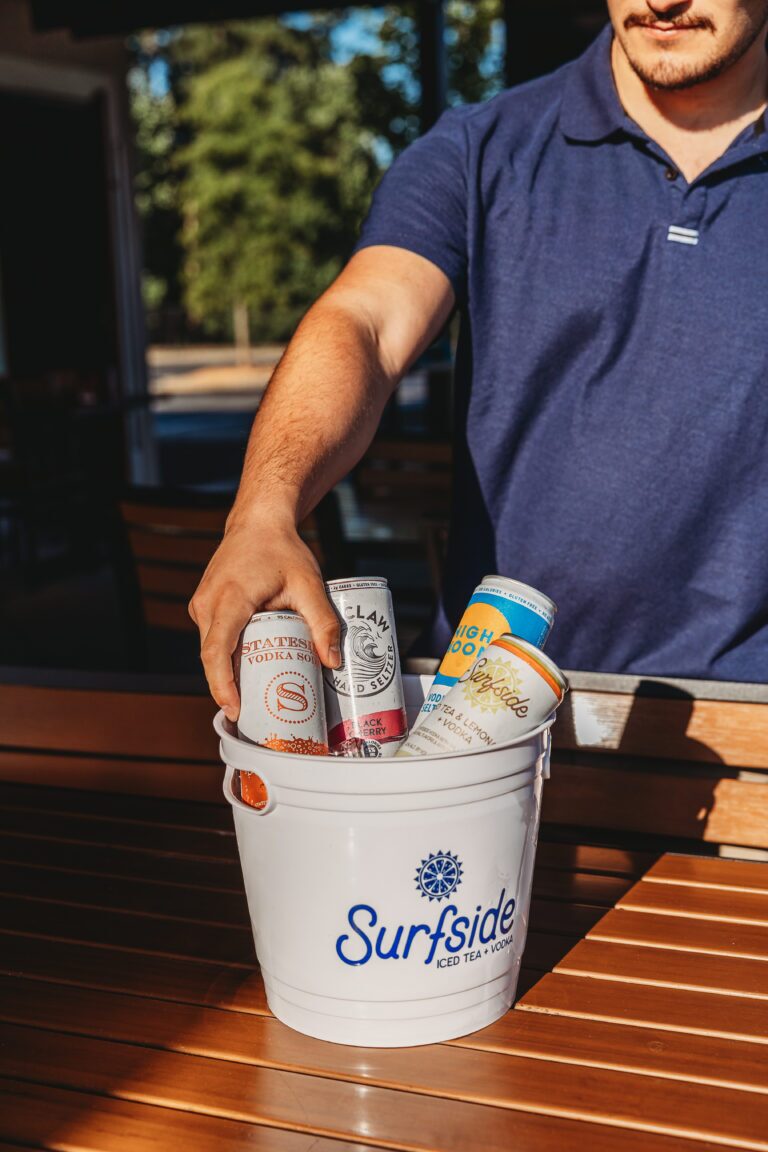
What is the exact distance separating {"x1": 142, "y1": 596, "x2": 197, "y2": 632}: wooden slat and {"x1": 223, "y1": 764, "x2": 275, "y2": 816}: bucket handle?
6.72 feet

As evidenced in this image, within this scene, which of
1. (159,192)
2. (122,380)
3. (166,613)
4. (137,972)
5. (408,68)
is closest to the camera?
(137,972)

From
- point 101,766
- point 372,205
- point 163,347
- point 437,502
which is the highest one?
point 372,205

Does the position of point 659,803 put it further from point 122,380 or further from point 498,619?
point 122,380

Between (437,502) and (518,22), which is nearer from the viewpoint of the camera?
(437,502)

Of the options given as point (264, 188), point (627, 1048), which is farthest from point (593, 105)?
point (264, 188)

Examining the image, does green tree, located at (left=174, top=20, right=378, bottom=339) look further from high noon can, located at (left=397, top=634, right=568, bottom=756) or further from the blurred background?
high noon can, located at (left=397, top=634, right=568, bottom=756)

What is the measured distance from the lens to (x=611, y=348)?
5.26ft

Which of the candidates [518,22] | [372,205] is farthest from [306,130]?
[372,205]

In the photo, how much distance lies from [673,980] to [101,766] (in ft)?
2.43

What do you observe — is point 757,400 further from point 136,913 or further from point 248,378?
point 248,378

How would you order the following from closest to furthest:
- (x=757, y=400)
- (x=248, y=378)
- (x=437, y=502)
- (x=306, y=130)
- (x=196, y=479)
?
(x=757, y=400), (x=437, y=502), (x=196, y=479), (x=248, y=378), (x=306, y=130)

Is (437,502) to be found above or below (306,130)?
above

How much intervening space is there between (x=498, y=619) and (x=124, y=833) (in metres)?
0.56

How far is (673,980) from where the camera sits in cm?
101
